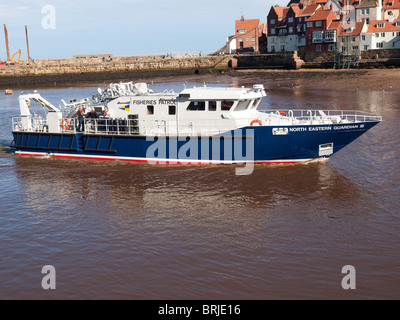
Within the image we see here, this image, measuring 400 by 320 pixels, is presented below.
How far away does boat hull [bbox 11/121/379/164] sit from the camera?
17.1 meters

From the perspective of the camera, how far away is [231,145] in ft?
58.0

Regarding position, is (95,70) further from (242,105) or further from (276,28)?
(242,105)

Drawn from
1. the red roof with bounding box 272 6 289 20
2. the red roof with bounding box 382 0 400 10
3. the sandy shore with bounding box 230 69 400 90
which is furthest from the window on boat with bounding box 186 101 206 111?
the red roof with bounding box 272 6 289 20

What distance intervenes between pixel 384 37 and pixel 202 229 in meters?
61.5

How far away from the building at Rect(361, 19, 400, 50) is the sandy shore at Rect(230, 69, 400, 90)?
8.68 metres

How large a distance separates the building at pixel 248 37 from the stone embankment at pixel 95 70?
13.6m

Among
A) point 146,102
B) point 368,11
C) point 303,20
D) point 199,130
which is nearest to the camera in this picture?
point 199,130

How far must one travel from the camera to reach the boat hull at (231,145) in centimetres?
1709

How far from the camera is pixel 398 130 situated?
971 inches

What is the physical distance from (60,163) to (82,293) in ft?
40.4
